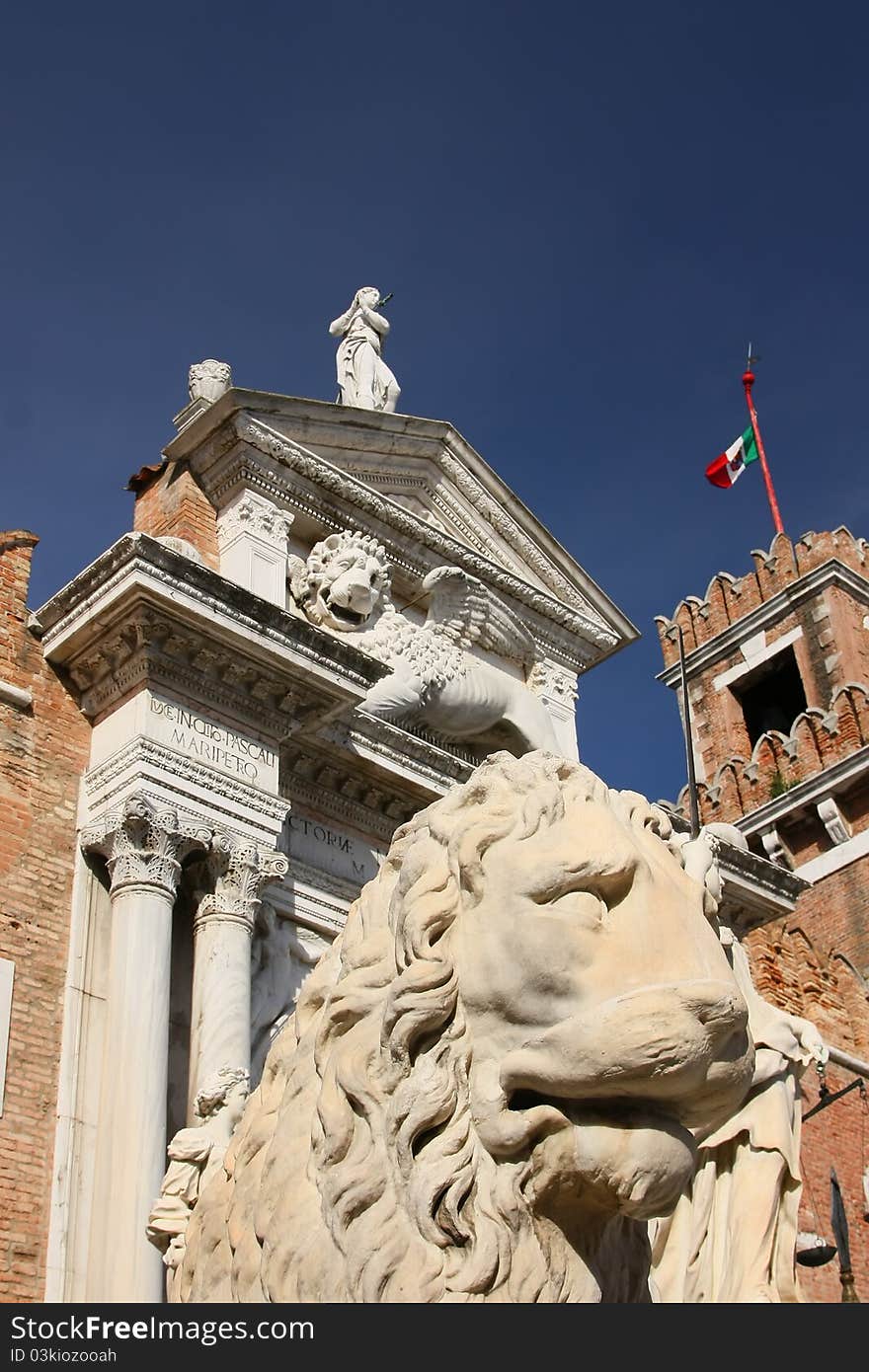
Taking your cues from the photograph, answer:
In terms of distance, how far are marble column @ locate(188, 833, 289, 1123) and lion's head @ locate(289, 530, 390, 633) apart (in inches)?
98.6

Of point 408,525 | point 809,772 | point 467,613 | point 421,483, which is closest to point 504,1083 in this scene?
point 408,525

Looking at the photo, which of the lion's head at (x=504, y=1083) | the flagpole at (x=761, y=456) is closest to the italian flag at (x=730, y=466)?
the flagpole at (x=761, y=456)

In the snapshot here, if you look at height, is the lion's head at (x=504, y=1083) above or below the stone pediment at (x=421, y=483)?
below

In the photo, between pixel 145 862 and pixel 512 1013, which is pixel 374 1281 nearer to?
pixel 512 1013

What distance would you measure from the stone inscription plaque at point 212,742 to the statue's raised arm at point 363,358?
13.7 ft

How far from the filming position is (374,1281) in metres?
2.20

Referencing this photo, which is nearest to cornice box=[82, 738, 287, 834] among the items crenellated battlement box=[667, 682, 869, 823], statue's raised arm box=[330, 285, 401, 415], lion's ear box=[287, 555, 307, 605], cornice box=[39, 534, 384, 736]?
cornice box=[39, 534, 384, 736]

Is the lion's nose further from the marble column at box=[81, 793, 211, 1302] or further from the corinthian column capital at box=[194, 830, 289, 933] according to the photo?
the corinthian column capital at box=[194, 830, 289, 933]

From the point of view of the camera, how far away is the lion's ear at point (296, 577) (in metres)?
10.6

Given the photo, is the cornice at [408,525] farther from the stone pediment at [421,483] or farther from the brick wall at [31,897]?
the brick wall at [31,897]

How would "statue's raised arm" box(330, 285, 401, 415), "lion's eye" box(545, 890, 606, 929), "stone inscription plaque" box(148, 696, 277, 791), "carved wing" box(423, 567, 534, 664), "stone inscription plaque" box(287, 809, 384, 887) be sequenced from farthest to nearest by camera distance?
"statue's raised arm" box(330, 285, 401, 415) < "carved wing" box(423, 567, 534, 664) < "stone inscription plaque" box(287, 809, 384, 887) < "stone inscription plaque" box(148, 696, 277, 791) < "lion's eye" box(545, 890, 606, 929)

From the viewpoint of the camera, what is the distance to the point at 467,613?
11688 mm

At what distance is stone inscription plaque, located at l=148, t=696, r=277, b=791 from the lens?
27.8 feet

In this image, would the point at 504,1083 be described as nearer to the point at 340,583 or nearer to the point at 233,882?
the point at 233,882
